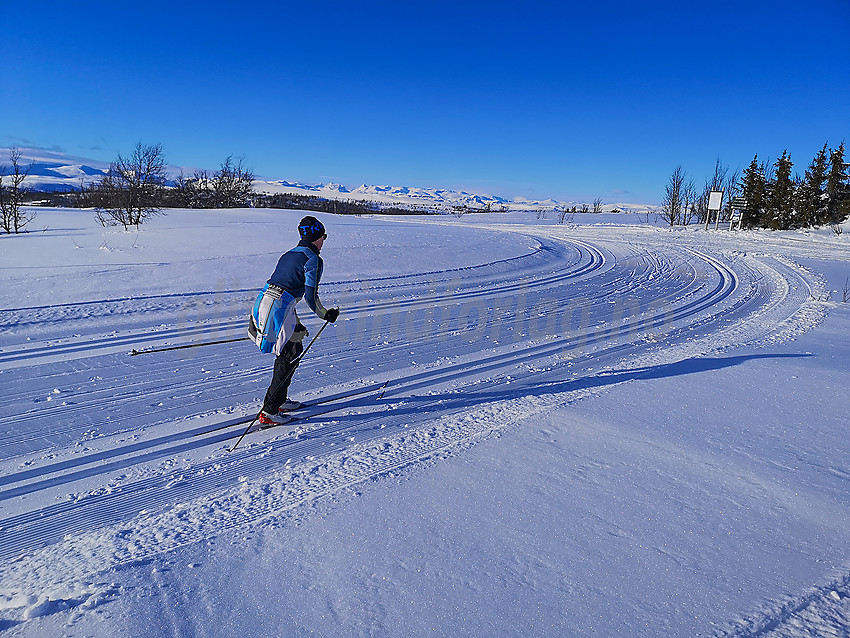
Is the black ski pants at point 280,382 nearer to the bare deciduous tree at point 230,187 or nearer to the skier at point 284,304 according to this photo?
the skier at point 284,304

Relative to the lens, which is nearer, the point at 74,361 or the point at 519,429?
the point at 519,429

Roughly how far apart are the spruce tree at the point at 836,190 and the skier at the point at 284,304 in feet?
135

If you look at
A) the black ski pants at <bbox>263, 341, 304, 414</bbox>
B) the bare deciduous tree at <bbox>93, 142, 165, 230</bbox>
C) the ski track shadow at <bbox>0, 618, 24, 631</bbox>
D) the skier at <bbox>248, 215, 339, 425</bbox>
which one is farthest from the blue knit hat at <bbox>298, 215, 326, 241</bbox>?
the bare deciduous tree at <bbox>93, 142, 165, 230</bbox>

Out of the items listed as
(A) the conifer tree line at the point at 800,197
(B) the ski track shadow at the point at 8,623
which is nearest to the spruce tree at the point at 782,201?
(A) the conifer tree line at the point at 800,197

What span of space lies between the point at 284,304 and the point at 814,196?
43.0 m

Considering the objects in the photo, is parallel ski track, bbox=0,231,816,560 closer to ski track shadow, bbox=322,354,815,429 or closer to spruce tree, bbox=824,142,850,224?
ski track shadow, bbox=322,354,815,429

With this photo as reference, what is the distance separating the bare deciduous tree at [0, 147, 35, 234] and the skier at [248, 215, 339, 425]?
21.1 m

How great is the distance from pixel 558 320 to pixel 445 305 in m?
1.99

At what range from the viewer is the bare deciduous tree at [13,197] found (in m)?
19.7

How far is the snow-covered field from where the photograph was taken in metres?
2.26

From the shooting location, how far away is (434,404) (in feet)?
15.2

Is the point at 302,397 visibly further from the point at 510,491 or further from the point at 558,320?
the point at 558,320

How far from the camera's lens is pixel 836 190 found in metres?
34.7

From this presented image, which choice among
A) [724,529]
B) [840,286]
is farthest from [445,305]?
[840,286]
